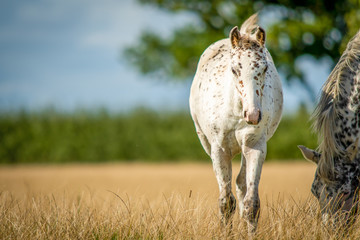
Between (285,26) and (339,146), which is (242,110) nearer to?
(339,146)

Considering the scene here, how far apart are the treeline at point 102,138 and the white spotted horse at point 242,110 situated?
1483 centimetres

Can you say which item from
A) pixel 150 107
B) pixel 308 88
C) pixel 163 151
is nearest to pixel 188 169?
pixel 163 151

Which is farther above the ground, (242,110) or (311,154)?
(242,110)

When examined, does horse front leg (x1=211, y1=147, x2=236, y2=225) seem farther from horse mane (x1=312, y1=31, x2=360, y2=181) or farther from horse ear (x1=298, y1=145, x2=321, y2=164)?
horse mane (x1=312, y1=31, x2=360, y2=181)

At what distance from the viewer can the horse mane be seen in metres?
4.14

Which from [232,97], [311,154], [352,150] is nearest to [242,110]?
[232,97]

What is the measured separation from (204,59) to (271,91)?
137 centimetres

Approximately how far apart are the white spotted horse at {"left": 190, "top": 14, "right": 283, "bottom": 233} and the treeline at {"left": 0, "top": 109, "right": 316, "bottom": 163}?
48.6 ft

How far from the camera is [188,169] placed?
57.6 feet

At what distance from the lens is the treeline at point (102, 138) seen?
64.4 ft

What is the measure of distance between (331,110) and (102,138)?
16573 mm

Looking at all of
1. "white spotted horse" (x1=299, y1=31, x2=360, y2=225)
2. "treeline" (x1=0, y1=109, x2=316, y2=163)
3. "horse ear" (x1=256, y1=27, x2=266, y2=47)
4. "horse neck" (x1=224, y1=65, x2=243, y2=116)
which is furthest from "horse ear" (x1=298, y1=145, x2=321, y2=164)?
"treeline" (x1=0, y1=109, x2=316, y2=163)

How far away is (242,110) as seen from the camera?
4180 mm

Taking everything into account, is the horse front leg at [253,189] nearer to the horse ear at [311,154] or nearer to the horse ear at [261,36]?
the horse ear at [311,154]
